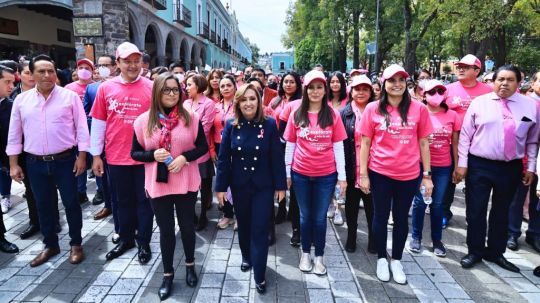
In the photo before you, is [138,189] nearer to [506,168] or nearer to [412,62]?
[506,168]

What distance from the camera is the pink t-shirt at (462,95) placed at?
4437 mm

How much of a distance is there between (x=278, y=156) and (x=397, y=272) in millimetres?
1691

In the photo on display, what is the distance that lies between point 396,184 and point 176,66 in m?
6.10

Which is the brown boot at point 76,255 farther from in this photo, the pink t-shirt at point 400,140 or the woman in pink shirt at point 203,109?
the pink t-shirt at point 400,140

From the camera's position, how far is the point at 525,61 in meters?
35.6

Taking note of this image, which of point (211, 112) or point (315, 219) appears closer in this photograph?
point (315, 219)

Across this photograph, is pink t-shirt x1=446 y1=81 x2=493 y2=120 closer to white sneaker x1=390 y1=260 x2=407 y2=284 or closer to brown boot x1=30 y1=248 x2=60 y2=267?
white sneaker x1=390 y1=260 x2=407 y2=284

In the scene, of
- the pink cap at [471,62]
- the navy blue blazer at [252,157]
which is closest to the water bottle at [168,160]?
the navy blue blazer at [252,157]

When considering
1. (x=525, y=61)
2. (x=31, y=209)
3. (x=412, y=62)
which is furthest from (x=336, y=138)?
(x=525, y=61)

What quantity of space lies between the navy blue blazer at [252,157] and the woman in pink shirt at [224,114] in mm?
1349

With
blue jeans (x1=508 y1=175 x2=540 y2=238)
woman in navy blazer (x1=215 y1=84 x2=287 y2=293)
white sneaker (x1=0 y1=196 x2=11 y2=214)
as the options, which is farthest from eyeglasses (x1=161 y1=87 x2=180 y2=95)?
blue jeans (x1=508 y1=175 x2=540 y2=238)

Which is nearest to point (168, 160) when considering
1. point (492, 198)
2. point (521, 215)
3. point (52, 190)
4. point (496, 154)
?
point (52, 190)

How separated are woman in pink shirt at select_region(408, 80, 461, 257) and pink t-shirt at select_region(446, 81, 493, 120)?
30cm

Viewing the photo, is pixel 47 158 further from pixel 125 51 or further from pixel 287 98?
pixel 287 98
